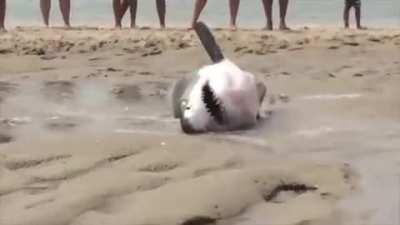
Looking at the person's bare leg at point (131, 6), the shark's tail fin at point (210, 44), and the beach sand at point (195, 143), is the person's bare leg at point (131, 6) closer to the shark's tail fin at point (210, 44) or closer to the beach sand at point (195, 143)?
the beach sand at point (195, 143)

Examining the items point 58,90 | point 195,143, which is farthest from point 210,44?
point 58,90

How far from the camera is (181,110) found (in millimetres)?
6000

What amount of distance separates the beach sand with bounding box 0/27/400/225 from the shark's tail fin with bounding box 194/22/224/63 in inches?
19.3

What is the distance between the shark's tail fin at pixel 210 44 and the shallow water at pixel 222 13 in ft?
33.9

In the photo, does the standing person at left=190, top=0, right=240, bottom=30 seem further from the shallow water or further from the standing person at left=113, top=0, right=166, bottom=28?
the shallow water

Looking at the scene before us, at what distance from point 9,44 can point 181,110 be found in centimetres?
492

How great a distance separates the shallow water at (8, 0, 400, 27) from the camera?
59.5 feet

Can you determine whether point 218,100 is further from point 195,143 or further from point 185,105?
point 195,143

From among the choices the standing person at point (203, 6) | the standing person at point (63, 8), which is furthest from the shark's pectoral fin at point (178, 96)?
the standing person at point (63, 8)

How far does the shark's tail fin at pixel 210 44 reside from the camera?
6.40 meters

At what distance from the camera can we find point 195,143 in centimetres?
521

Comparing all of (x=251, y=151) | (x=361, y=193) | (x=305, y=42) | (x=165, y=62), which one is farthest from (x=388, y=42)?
(x=361, y=193)

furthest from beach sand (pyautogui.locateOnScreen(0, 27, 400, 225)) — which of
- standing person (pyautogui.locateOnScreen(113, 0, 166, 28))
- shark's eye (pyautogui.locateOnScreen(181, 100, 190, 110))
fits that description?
→ standing person (pyautogui.locateOnScreen(113, 0, 166, 28))

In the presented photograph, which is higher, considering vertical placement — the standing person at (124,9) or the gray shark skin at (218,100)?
the gray shark skin at (218,100)
